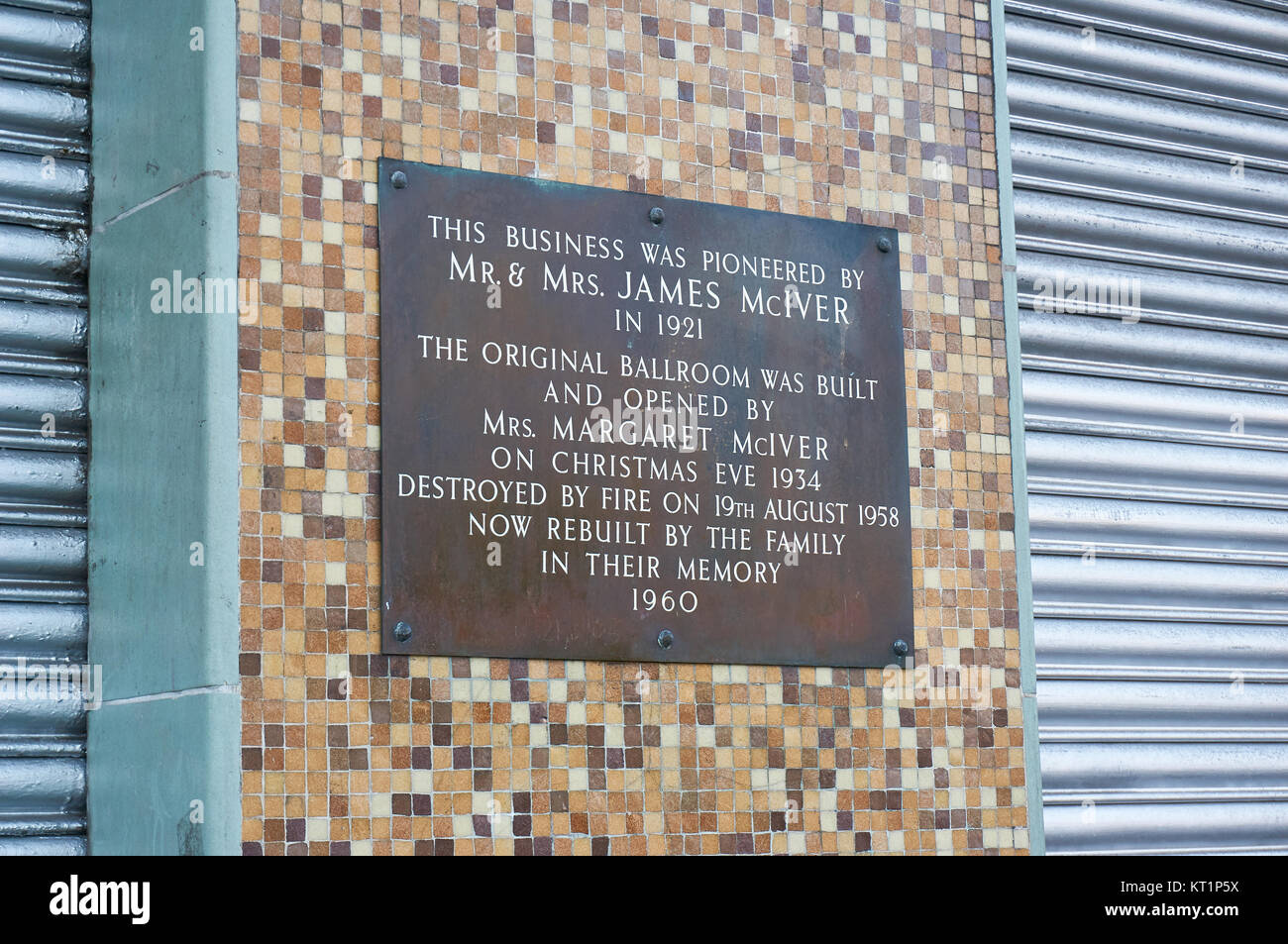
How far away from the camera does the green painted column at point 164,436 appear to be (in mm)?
3645

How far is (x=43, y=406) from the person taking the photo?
4164 mm

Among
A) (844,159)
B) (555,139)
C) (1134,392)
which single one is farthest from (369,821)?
(1134,392)

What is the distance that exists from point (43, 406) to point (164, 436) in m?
0.51

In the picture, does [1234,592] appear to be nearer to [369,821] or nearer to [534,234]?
[534,234]

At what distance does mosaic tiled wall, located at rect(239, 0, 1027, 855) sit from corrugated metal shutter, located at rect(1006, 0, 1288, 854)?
1042mm

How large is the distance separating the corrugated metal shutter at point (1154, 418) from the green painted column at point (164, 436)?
293cm

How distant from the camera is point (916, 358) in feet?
15.3

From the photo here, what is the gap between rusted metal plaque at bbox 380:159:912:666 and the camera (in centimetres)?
395
